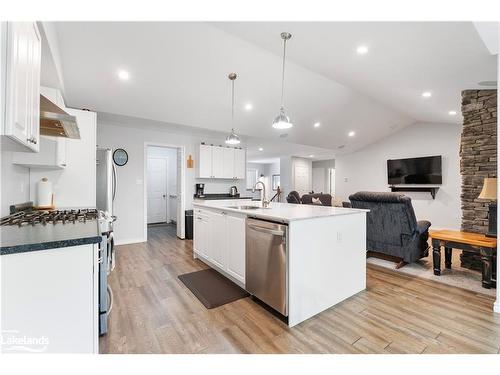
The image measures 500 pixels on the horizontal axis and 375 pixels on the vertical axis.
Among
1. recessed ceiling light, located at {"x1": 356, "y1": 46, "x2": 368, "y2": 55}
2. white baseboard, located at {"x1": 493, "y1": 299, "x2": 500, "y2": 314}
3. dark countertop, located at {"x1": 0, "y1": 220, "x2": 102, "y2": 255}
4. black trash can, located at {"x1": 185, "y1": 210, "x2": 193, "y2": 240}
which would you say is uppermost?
recessed ceiling light, located at {"x1": 356, "y1": 46, "x2": 368, "y2": 55}

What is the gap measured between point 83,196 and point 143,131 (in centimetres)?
225

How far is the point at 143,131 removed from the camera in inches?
191

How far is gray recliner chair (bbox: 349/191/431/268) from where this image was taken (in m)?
3.10

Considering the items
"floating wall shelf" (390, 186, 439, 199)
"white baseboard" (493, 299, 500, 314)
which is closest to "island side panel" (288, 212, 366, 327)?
"white baseboard" (493, 299, 500, 314)

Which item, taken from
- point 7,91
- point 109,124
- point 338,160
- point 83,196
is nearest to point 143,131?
point 109,124

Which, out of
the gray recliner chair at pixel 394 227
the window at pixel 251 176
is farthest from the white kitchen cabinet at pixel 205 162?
the window at pixel 251 176

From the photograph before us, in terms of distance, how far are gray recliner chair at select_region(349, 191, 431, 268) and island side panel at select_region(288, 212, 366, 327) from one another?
0.93m

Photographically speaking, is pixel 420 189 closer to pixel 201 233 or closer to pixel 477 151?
pixel 477 151

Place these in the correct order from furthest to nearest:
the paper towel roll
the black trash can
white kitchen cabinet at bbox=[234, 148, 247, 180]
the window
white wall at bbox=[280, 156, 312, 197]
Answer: the window, white wall at bbox=[280, 156, 312, 197], white kitchen cabinet at bbox=[234, 148, 247, 180], the black trash can, the paper towel roll

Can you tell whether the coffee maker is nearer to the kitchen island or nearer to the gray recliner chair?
the kitchen island

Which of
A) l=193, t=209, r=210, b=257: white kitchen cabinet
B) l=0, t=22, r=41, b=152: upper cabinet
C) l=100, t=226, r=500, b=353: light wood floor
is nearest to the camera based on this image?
l=0, t=22, r=41, b=152: upper cabinet

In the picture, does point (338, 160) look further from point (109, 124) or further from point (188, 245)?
point (109, 124)

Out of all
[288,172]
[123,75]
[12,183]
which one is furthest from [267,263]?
[288,172]

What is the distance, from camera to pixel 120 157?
15.0 ft
